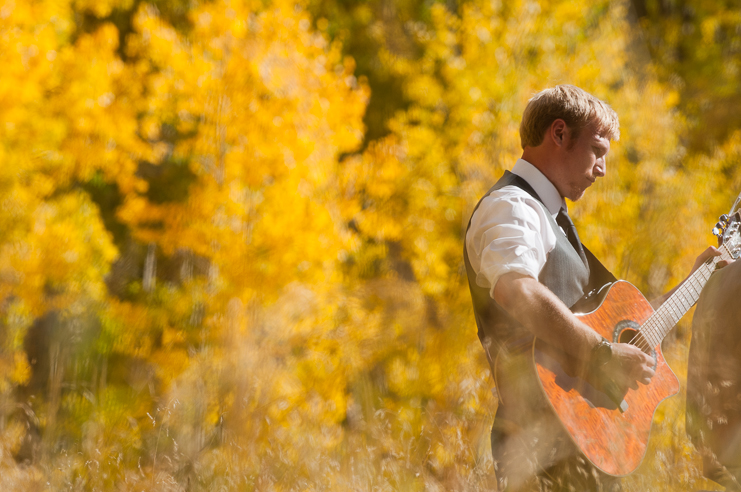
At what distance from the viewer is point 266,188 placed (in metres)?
7.48

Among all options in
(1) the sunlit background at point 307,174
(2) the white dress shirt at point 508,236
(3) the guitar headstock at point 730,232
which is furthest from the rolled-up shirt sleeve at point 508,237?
(1) the sunlit background at point 307,174

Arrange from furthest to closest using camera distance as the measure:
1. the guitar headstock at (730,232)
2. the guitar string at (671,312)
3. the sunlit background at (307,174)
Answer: the sunlit background at (307,174), the guitar headstock at (730,232), the guitar string at (671,312)

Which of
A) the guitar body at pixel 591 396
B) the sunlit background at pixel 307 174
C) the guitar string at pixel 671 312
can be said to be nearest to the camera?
the guitar body at pixel 591 396

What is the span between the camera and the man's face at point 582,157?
5.50 feet

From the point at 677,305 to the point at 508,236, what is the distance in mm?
875

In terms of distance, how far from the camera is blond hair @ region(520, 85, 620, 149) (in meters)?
1.65

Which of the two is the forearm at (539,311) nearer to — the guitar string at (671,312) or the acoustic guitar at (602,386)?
the acoustic guitar at (602,386)

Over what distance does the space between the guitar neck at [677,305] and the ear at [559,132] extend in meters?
0.62

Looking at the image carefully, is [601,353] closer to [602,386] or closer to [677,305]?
[602,386]

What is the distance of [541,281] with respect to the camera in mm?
1522

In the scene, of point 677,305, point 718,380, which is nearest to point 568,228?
point 677,305

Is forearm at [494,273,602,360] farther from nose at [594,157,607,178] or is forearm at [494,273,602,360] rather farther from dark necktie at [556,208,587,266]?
nose at [594,157,607,178]

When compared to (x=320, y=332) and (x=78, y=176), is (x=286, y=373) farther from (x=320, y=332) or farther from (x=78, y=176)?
(x=78, y=176)

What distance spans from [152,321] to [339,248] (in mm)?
3364
